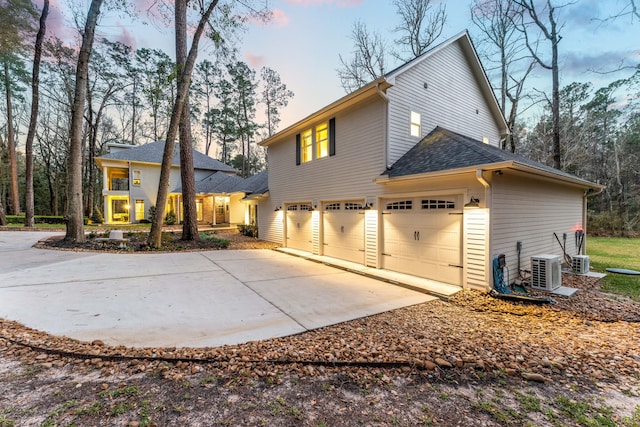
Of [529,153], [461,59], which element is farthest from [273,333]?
[529,153]

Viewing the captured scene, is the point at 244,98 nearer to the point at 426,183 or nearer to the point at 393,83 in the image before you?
the point at 393,83

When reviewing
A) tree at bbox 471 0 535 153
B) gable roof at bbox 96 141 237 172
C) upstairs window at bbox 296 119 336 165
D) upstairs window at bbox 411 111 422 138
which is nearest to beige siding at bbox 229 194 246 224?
gable roof at bbox 96 141 237 172

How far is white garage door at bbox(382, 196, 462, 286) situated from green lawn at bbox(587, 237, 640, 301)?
3.61 metres

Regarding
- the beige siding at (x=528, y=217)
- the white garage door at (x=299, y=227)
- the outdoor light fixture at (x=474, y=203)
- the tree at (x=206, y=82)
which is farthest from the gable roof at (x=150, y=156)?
the beige siding at (x=528, y=217)

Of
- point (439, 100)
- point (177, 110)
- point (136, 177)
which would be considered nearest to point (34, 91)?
point (136, 177)

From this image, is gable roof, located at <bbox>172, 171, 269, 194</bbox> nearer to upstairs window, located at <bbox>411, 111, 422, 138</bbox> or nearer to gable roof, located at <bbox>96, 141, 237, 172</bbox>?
gable roof, located at <bbox>96, 141, 237, 172</bbox>

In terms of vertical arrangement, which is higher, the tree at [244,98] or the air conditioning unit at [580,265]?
the tree at [244,98]

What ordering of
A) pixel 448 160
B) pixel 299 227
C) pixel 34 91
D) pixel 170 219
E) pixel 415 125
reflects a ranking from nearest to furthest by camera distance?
pixel 448 160 < pixel 415 125 < pixel 299 227 < pixel 34 91 < pixel 170 219

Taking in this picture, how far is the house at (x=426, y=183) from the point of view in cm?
557

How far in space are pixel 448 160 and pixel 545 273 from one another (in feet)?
10.3

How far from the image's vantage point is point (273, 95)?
1080 inches

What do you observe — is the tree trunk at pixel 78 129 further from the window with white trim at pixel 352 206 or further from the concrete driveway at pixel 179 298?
the window with white trim at pixel 352 206

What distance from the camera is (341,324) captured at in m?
3.97

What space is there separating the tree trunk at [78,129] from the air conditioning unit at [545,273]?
14.5 m
